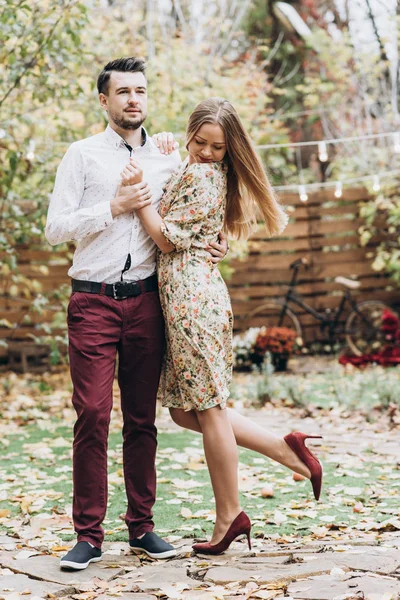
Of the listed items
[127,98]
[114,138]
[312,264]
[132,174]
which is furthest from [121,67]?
[312,264]

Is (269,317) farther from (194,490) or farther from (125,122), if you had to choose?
(125,122)

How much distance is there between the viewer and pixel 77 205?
2.99 meters

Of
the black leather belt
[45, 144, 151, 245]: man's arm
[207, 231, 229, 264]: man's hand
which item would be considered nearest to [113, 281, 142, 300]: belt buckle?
the black leather belt

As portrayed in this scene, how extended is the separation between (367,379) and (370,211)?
2.83 meters

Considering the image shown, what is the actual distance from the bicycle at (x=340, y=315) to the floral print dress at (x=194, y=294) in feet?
20.5

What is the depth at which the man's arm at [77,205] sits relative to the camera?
291 cm

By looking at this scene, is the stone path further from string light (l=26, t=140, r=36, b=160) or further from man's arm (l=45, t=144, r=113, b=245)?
string light (l=26, t=140, r=36, b=160)

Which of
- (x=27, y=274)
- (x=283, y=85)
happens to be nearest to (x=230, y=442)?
(x=27, y=274)

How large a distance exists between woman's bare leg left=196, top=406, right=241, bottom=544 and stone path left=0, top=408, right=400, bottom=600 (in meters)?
0.16

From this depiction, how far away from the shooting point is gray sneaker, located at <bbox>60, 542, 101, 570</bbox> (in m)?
2.82

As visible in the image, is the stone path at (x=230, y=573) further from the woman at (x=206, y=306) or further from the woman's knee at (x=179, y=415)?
the woman's knee at (x=179, y=415)

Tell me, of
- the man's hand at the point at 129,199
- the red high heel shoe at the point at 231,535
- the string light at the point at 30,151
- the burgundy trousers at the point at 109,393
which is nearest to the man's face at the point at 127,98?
the man's hand at the point at 129,199

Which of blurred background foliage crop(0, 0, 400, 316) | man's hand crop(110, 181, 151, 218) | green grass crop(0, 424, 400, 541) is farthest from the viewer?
blurred background foliage crop(0, 0, 400, 316)

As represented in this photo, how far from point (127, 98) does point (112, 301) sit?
0.75m
